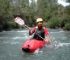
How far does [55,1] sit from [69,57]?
90.2 metres

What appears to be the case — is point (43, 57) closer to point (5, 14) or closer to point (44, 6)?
point (5, 14)

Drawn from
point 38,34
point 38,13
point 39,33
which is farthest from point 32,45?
point 38,13

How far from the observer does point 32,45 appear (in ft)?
70.4

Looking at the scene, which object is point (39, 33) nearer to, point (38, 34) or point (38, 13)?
point (38, 34)

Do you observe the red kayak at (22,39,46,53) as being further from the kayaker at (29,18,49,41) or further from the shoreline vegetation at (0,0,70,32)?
the shoreline vegetation at (0,0,70,32)

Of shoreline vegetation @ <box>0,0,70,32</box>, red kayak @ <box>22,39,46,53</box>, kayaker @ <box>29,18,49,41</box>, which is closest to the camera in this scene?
red kayak @ <box>22,39,46,53</box>

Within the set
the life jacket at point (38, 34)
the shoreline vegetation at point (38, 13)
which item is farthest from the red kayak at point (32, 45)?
the shoreline vegetation at point (38, 13)

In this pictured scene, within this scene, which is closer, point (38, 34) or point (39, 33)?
point (38, 34)

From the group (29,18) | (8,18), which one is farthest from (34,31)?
(29,18)

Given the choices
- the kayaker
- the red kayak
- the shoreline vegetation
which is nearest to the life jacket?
the kayaker

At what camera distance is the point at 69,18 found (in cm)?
6450

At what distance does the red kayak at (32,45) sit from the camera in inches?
831

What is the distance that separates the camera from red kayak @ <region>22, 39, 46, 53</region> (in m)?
21.1

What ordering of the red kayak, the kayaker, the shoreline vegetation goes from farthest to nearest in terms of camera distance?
the shoreline vegetation < the kayaker < the red kayak
